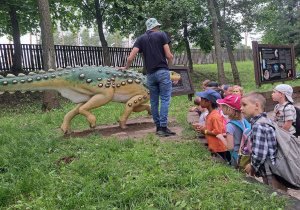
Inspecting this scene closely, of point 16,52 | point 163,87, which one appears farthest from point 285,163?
point 16,52

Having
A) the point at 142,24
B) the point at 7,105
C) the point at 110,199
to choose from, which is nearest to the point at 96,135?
the point at 110,199

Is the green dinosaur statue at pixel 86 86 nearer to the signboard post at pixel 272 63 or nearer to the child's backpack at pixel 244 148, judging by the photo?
the child's backpack at pixel 244 148

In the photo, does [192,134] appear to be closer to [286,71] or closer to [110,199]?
[110,199]

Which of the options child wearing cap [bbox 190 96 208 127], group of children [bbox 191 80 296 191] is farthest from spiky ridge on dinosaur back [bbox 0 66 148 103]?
group of children [bbox 191 80 296 191]

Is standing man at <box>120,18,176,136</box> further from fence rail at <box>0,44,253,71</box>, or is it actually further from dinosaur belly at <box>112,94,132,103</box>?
fence rail at <box>0,44,253,71</box>

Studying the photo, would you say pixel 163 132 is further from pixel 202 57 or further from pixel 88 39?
pixel 88 39

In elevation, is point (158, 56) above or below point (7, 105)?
above

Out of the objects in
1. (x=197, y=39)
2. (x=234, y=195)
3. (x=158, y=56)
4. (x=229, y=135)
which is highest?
(x=197, y=39)

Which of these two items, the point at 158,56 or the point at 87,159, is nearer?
the point at 87,159

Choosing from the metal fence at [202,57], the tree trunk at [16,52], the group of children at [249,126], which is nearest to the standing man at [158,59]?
the group of children at [249,126]

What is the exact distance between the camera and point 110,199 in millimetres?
2363

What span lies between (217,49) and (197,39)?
3.54 metres

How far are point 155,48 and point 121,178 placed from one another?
2.46 meters

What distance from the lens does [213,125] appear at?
11.4 ft
